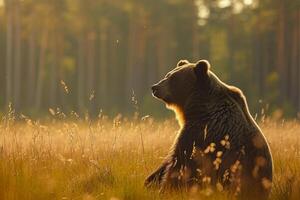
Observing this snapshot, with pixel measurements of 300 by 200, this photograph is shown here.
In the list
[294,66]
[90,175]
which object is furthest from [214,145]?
[294,66]

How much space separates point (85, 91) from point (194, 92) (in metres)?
44.6

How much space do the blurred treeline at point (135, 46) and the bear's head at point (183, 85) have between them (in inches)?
1129

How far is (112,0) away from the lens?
45.5 meters

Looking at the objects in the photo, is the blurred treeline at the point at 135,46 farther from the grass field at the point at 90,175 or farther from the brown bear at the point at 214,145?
the brown bear at the point at 214,145

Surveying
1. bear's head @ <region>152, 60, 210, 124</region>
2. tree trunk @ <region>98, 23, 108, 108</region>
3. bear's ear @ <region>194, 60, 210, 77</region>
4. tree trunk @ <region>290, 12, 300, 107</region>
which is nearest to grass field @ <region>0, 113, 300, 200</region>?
bear's head @ <region>152, 60, 210, 124</region>

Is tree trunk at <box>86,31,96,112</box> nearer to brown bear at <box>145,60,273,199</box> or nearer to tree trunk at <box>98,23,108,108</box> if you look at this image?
tree trunk at <box>98,23,108,108</box>

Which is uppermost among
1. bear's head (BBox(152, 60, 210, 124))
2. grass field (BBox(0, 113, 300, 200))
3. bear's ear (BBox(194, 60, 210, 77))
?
bear's ear (BBox(194, 60, 210, 77))

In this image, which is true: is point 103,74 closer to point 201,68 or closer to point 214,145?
point 201,68

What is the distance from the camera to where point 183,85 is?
267 inches

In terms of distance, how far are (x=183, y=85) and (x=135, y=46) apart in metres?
39.4

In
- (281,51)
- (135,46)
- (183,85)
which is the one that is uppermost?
(135,46)

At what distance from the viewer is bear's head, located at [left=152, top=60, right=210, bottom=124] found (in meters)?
→ 6.55

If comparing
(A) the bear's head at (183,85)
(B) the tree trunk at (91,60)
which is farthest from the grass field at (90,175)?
(B) the tree trunk at (91,60)

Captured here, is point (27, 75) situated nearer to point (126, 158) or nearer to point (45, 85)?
point (45, 85)
